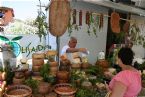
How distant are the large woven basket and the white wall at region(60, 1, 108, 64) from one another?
4.56ft

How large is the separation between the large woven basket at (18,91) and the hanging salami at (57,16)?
0.74 metres

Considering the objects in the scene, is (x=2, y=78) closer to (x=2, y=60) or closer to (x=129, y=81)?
(x=2, y=60)

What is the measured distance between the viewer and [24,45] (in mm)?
3553

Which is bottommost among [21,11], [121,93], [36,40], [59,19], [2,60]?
[121,93]

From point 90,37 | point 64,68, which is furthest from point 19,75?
point 90,37

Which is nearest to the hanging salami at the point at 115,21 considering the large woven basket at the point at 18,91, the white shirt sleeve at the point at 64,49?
the white shirt sleeve at the point at 64,49

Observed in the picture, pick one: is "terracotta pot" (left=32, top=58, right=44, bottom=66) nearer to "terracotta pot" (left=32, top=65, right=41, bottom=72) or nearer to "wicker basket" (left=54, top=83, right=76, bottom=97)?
"terracotta pot" (left=32, top=65, right=41, bottom=72)

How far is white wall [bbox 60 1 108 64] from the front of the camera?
3.77 m

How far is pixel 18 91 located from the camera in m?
2.51

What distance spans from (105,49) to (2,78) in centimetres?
253

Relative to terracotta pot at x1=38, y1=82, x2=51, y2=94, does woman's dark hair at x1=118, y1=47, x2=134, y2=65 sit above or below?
above

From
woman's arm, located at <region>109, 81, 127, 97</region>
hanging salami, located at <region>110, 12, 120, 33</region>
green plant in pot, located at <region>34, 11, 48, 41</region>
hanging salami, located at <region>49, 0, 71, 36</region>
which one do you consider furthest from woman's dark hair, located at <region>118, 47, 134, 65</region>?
hanging salami, located at <region>110, 12, 120, 33</region>

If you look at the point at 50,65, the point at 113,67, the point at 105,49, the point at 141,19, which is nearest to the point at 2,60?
the point at 50,65

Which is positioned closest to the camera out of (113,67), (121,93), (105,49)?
(121,93)
